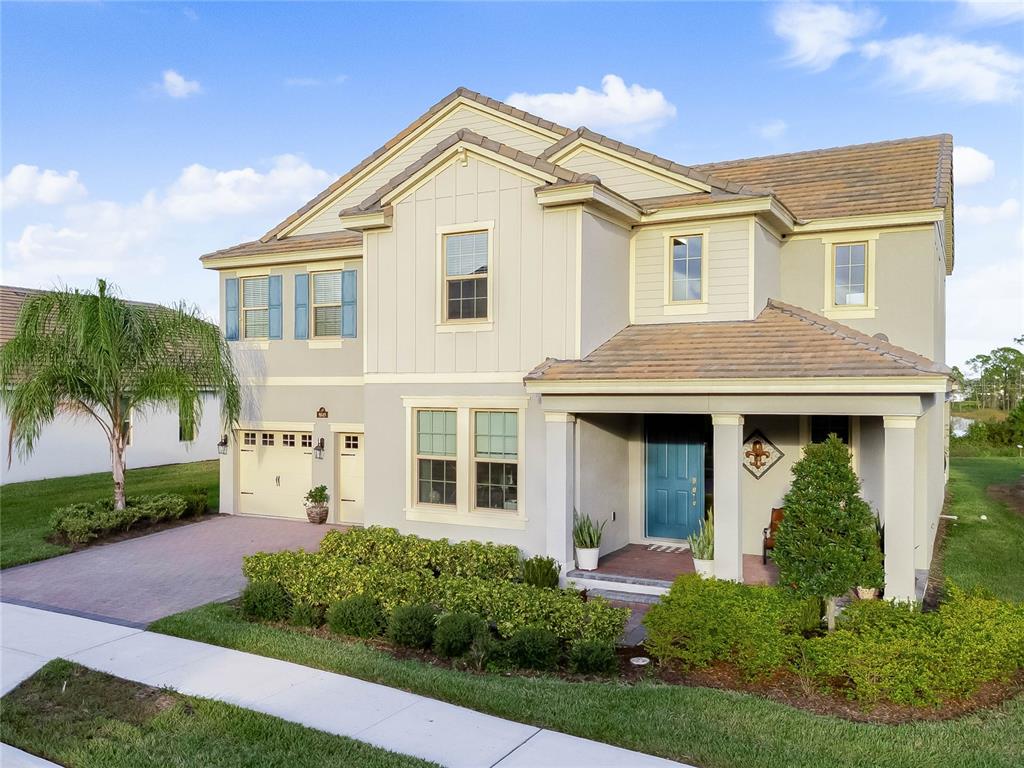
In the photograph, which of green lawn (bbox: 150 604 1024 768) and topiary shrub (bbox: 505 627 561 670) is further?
topiary shrub (bbox: 505 627 561 670)

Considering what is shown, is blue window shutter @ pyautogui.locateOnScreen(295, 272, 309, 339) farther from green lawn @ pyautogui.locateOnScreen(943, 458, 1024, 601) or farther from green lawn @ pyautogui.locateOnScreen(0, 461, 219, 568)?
green lawn @ pyautogui.locateOnScreen(943, 458, 1024, 601)

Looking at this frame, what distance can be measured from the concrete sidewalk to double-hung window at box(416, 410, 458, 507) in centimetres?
445

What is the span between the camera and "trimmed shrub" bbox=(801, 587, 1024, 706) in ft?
22.3

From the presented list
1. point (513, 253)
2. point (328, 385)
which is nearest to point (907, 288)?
point (513, 253)

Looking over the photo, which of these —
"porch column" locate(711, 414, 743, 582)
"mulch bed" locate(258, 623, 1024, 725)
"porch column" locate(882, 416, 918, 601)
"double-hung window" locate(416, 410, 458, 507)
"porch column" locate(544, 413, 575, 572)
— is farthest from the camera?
"double-hung window" locate(416, 410, 458, 507)

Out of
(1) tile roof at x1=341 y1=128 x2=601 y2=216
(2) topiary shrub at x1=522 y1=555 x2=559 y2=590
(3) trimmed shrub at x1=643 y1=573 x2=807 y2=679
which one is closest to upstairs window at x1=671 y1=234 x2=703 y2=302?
(1) tile roof at x1=341 y1=128 x2=601 y2=216

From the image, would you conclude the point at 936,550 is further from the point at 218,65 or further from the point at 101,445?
the point at 101,445

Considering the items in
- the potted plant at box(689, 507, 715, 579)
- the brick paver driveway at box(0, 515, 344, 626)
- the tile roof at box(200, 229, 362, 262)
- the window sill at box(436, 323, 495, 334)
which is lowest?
the brick paver driveway at box(0, 515, 344, 626)

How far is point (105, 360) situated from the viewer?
580 inches

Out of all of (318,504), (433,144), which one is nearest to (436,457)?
(318,504)

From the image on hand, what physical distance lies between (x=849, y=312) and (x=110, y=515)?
14.2 metres

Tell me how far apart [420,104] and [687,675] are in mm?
12752

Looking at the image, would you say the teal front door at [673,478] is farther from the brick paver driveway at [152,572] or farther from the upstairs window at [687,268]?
the brick paver driveway at [152,572]

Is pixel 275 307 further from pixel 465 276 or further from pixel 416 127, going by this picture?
pixel 465 276
